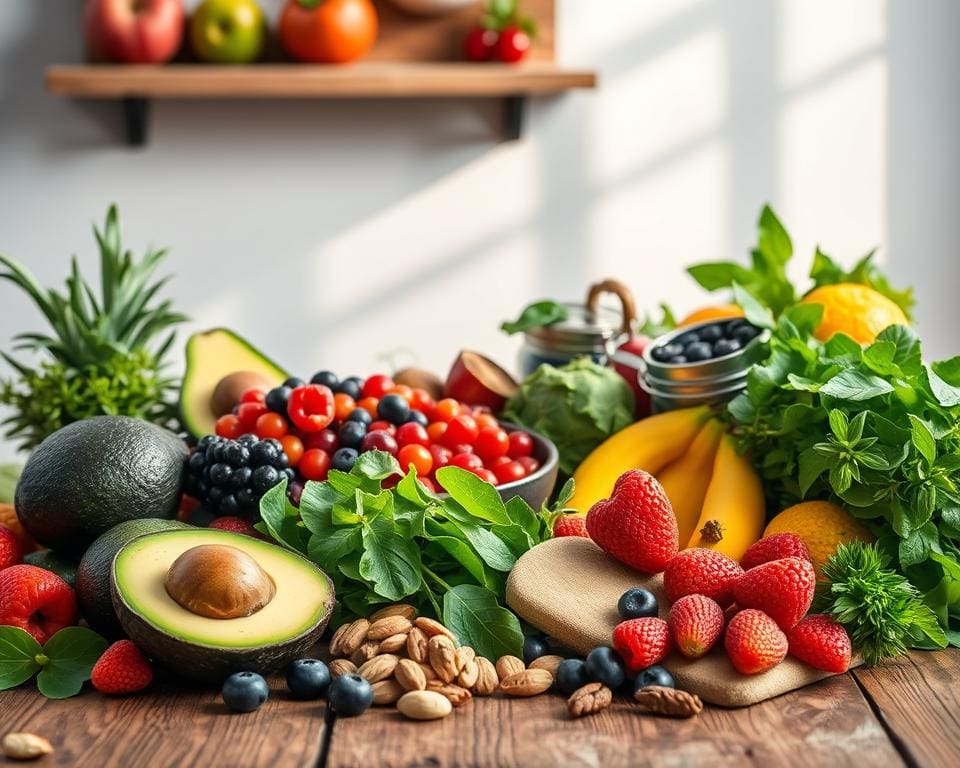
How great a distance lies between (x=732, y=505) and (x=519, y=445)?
A: 0.30 meters

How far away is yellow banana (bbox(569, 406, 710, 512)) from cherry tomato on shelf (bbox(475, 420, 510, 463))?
0.13m

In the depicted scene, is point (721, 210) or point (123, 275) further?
point (721, 210)

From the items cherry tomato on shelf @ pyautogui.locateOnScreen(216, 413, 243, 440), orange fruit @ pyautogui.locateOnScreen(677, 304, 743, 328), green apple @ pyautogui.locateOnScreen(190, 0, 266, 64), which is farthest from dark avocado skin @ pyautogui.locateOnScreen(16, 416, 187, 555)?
green apple @ pyautogui.locateOnScreen(190, 0, 266, 64)

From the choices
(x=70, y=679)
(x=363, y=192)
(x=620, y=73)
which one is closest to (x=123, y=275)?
(x=70, y=679)

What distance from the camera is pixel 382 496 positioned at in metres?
1.22

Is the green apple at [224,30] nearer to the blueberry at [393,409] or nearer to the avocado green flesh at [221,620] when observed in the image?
the blueberry at [393,409]

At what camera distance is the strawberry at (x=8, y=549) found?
1.29 metres

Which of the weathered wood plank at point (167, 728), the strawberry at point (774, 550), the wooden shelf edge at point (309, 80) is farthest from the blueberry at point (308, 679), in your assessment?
the wooden shelf edge at point (309, 80)

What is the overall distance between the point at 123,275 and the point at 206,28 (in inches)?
52.5

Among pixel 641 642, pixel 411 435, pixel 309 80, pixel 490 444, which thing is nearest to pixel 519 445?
pixel 490 444

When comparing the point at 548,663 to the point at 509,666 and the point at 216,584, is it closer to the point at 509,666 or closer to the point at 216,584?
the point at 509,666

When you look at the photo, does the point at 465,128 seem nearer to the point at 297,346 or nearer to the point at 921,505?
the point at 297,346

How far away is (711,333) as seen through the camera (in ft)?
5.44

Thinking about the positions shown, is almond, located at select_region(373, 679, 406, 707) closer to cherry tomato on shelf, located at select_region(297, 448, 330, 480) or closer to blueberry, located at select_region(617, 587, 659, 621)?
blueberry, located at select_region(617, 587, 659, 621)
